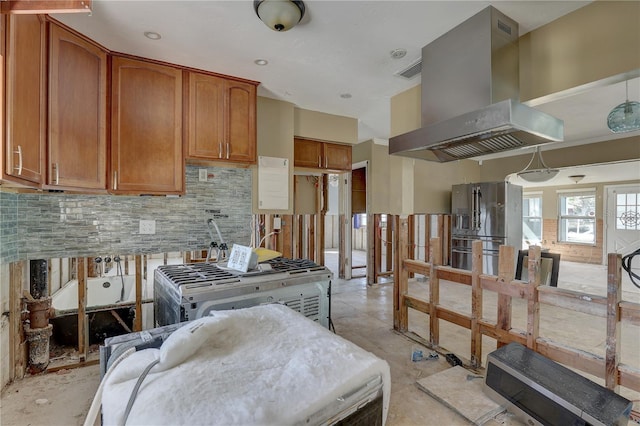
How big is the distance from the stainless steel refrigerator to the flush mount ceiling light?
4.19 metres

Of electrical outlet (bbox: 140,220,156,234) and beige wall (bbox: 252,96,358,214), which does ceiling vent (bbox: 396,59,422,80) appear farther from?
electrical outlet (bbox: 140,220,156,234)

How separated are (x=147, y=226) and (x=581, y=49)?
133 inches

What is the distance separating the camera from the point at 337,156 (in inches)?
160

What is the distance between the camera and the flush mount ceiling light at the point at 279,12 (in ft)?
5.51

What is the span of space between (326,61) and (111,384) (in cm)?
241

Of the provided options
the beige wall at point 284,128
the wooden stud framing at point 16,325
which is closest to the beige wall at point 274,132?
the beige wall at point 284,128

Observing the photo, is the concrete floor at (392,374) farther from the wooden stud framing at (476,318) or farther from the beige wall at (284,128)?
the beige wall at (284,128)

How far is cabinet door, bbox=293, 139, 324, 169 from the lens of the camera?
375 cm

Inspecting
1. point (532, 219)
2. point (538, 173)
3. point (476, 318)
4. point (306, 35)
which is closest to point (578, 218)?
point (532, 219)

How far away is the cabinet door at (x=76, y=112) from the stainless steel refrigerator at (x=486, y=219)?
4860mm

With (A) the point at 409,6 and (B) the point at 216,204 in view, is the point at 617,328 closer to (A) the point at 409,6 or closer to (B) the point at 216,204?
(A) the point at 409,6

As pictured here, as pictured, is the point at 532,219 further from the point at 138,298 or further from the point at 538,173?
the point at 138,298

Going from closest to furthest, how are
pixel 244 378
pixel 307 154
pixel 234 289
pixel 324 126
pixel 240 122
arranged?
pixel 244 378
pixel 234 289
pixel 240 122
pixel 324 126
pixel 307 154

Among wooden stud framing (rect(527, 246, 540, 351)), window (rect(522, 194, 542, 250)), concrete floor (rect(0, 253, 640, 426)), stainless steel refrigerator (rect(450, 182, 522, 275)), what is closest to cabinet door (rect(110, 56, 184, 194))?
concrete floor (rect(0, 253, 640, 426))
